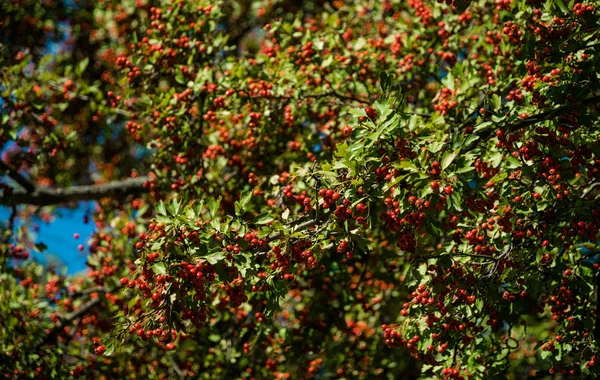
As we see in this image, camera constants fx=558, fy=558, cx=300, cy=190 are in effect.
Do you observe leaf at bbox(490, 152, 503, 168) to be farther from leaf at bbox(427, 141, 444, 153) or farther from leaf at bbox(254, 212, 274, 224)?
leaf at bbox(254, 212, 274, 224)

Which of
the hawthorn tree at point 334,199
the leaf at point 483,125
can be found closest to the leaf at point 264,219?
the hawthorn tree at point 334,199

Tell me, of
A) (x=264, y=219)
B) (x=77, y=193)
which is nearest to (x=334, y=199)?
(x=264, y=219)

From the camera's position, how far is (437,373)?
175 inches

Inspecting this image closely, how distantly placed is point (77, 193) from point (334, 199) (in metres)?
4.47

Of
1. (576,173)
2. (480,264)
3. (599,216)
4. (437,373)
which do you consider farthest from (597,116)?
(437,373)

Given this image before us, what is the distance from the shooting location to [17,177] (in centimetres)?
602

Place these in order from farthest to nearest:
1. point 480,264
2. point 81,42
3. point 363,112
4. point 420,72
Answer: point 81,42 < point 420,72 < point 480,264 < point 363,112

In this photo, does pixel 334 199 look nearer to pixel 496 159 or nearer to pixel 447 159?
pixel 447 159

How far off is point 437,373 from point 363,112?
232cm

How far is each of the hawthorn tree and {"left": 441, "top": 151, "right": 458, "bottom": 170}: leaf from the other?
0.12 feet

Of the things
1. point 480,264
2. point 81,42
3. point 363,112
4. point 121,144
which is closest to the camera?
point 363,112

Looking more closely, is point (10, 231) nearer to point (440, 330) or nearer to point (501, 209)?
point (440, 330)

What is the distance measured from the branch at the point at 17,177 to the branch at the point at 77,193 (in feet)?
0.21

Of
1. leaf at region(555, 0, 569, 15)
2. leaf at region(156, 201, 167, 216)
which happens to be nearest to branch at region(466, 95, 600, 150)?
leaf at region(555, 0, 569, 15)
